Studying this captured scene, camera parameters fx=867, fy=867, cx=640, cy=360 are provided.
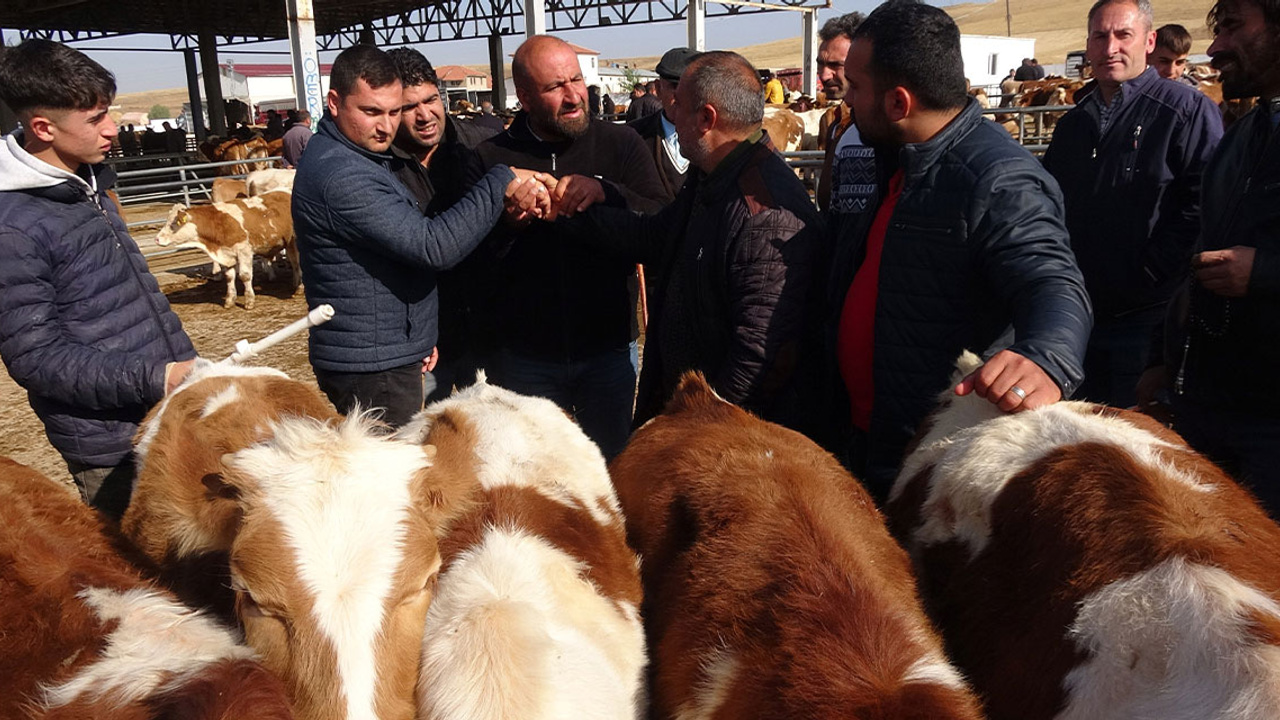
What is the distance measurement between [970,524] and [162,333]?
2.71 metres

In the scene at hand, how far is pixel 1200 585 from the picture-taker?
1467 millimetres

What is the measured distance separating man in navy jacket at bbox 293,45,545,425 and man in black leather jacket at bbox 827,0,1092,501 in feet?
4.80

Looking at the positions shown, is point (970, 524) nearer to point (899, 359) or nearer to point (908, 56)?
point (899, 359)

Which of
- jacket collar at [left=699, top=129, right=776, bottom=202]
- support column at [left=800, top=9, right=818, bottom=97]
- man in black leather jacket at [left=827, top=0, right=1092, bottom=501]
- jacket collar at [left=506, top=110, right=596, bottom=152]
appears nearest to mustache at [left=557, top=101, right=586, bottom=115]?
jacket collar at [left=506, top=110, right=596, bottom=152]

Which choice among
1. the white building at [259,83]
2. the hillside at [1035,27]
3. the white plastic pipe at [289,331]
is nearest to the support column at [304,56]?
the white plastic pipe at [289,331]

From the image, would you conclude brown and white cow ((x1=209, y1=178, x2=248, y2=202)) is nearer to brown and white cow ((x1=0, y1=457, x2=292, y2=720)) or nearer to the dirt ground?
the dirt ground

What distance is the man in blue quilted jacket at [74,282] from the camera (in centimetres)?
266

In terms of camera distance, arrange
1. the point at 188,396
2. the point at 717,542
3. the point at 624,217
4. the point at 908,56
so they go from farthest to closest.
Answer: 1. the point at 624,217
2. the point at 188,396
3. the point at 908,56
4. the point at 717,542

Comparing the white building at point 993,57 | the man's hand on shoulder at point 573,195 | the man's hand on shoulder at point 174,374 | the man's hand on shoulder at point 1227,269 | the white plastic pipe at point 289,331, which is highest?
the white building at point 993,57

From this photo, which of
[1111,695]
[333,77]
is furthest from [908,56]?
[333,77]

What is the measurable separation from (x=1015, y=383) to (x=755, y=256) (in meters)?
1.04

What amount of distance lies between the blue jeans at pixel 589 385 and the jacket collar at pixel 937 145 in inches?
72.8

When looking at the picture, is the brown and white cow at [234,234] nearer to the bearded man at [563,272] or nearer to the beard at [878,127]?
the bearded man at [563,272]

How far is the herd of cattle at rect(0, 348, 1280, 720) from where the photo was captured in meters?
1.52
